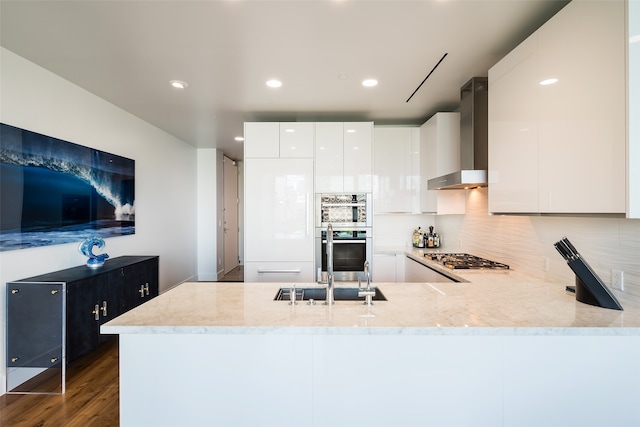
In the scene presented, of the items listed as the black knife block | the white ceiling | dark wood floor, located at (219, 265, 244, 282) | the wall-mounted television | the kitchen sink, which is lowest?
dark wood floor, located at (219, 265, 244, 282)

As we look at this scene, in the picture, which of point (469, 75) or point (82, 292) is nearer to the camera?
point (82, 292)

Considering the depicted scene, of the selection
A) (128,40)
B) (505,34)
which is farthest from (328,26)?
(128,40)

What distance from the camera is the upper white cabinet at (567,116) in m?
1.21

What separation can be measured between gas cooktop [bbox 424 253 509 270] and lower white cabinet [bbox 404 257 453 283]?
0.12 meters

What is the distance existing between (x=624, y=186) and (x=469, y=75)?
175cm

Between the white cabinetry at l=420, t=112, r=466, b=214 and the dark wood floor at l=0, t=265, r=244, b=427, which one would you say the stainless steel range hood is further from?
the dark wood floor at l=0, t=265, r=244, b=427

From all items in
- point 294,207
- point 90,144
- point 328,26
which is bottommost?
point 294,207

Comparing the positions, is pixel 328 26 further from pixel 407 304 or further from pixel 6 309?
pixel 6 309

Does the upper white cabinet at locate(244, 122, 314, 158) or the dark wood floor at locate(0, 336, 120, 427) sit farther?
the upper white cabinet at locate(244, 122, 314, 158)

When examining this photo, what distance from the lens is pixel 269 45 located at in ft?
6.78

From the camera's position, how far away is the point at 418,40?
201 centimetres

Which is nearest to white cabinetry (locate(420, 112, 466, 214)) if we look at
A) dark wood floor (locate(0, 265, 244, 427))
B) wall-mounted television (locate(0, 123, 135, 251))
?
dark wood floor (locate(0, 265, 244, 427))

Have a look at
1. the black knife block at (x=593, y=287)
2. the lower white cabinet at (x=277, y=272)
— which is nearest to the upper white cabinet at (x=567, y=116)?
the black knife block at (x=593, y=287)

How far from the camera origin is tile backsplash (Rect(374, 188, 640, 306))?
4.91 ft
